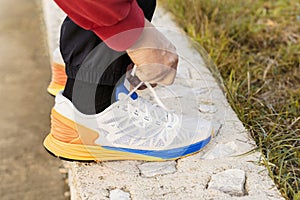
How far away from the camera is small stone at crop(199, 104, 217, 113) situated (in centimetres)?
184

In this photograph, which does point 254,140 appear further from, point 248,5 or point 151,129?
point 248,5

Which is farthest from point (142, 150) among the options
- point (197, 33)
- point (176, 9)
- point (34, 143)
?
point (176, 9)

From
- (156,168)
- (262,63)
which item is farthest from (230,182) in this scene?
(262,63)

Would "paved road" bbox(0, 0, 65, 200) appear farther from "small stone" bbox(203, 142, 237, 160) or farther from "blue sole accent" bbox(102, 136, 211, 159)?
"small stone" bbox(203, 142, 237, 160)

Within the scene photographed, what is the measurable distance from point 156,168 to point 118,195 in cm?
16

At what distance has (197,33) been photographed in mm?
2361

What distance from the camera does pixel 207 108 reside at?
1.85 metres

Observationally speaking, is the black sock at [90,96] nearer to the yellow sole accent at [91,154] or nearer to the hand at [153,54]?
the yellow sole accent at [91,154]

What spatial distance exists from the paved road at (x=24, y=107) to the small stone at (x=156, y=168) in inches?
18.9

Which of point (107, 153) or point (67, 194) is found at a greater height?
point (107, 153)

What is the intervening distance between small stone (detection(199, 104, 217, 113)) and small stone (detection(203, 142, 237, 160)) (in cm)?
19

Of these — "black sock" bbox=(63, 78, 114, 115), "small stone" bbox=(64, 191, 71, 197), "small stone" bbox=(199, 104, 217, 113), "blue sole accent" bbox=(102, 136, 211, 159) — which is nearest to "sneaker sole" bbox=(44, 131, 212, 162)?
"blue sole accent" bbox=(102, 136, 211, 159)

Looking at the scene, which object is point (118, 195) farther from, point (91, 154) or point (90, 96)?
point (90, 96)

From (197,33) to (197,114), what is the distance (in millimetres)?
617
